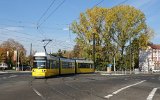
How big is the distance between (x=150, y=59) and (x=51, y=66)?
4057 inches

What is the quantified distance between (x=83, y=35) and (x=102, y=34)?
4717 millimetres

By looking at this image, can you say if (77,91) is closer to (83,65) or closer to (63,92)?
(63,92)

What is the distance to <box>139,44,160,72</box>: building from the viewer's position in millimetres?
116950

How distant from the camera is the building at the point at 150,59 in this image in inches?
4604

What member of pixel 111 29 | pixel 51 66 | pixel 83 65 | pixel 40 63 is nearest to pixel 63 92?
pixel 40 63

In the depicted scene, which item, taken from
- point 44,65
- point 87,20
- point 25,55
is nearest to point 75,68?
point 44,65

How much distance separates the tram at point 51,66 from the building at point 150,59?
58.1 metres

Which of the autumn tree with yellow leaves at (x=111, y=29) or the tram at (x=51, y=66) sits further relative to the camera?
the autumn tree with yellow leaves at (x=111, y=29)

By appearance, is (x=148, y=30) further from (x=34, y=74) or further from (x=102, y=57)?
(x=34, y=74)

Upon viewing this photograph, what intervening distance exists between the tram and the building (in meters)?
58.1

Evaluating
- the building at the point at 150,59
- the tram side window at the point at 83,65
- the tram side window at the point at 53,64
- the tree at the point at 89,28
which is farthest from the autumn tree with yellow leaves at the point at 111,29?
the tram side window at the point at 53,64

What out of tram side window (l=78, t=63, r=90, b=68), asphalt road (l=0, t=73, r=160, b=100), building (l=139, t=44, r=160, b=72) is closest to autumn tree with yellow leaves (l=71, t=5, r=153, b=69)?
tram side window (l=78, t=63, r=90, b=68)

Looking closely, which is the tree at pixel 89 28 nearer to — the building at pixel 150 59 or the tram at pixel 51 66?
the tram at pixel 51 66

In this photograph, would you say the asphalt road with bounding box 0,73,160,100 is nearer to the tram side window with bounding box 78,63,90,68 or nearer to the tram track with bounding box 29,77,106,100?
the tram track with bounding box 29,77,106,100
